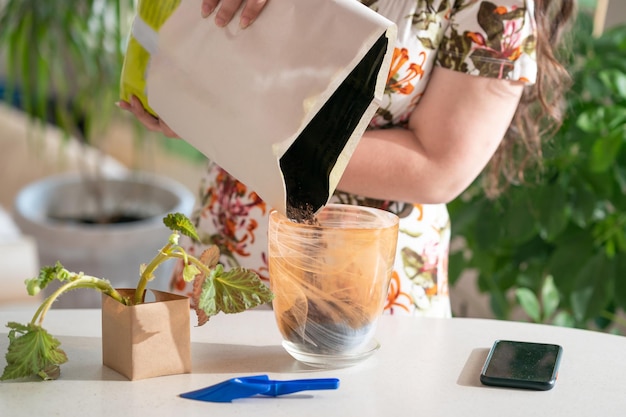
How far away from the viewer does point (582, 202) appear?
5.60ft

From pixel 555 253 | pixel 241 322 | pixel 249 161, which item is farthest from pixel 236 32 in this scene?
pixel 555 253

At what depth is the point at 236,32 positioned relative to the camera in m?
0.84

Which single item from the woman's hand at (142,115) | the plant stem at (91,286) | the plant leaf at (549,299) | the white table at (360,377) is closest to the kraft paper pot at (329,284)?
the white table at (360,377)

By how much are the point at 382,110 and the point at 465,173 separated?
0.14 meters

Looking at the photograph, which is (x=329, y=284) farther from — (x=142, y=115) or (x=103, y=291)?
(x=142, y=115)

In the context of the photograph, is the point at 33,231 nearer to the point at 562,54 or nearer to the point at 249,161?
the point at 562,54

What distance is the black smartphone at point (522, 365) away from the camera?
802 millimetres

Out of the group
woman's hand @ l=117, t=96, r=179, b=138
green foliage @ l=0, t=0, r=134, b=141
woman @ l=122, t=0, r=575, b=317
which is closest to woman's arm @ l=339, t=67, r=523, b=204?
woman @ l=122, t=0, r=575, b=317

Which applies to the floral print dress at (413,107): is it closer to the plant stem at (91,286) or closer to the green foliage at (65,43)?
the plant stem at (91,286)

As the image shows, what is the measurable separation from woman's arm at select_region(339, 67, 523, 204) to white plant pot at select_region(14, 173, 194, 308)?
1.67 m

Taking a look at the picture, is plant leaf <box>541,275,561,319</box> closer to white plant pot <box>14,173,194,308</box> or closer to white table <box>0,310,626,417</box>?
white table <box>0,310,626,417</box>

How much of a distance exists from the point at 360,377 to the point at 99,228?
196 centimetres

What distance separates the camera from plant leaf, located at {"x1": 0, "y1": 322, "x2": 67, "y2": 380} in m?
0.77

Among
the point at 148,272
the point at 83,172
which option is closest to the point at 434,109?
the point at 148,272
